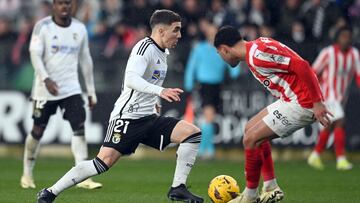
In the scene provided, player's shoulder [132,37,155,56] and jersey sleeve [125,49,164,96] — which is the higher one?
player's shoulder [132,37,155,56]

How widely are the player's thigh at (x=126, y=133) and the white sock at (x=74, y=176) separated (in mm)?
344

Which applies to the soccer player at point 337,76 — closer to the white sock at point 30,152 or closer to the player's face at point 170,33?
the white sock at point 30,152

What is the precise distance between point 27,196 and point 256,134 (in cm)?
318

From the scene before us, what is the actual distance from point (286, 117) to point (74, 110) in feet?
11.9

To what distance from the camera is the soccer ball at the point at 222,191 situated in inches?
418

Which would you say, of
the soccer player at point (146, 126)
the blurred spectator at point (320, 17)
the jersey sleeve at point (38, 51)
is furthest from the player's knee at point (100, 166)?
the blurred spectator at point (320, 17)

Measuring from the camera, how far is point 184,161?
10.5 metres

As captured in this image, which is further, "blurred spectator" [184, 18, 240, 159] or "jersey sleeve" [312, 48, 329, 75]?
"blurred spectator" [184, 18, 240, 159]

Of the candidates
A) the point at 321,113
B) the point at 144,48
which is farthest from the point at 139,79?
the point at 321,113

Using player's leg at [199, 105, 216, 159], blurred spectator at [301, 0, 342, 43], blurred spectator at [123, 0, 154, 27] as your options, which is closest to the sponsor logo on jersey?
player's leg at [199, 105, 216, 159]

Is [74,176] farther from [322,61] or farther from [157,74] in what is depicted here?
[322,61]

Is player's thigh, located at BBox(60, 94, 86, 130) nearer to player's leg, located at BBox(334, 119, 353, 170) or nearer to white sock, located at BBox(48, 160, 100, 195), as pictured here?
white sock, located at BBox(48, 160, 100, 195)

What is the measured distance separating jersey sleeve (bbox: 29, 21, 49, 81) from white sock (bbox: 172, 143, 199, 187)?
10.0ft

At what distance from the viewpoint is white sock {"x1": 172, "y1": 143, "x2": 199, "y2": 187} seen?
10.5 metres
